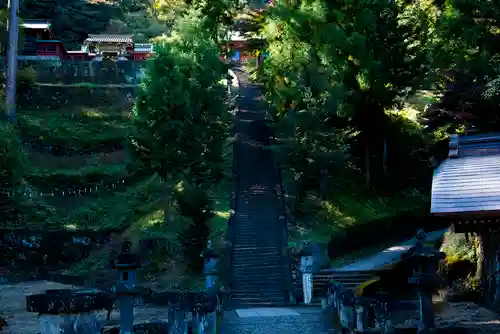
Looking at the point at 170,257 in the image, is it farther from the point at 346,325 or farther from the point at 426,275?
the point at 426,275

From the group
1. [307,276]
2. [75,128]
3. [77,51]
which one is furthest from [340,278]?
[77,51]

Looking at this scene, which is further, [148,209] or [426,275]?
[148,209]

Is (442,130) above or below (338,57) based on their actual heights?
below

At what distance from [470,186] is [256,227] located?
11.1 meters

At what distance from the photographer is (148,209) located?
28.9 metres

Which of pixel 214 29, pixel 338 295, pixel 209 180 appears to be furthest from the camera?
pixel 214 29

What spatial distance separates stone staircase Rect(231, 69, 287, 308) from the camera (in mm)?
21562

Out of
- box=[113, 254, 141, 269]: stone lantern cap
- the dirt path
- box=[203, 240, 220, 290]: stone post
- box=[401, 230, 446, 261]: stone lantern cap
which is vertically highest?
box=[401, 230, 446, 261]: stone lantern cap

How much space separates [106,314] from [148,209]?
980cm

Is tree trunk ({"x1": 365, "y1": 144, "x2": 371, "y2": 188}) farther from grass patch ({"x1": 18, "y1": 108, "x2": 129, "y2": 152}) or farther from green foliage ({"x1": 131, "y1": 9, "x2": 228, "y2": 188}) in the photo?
grass patch ({"x1": 18, "y1": 108, "x2": 129, "y2": 152})

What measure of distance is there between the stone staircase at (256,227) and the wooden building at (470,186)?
7181 mm

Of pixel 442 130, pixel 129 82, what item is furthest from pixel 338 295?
pixel 129 82

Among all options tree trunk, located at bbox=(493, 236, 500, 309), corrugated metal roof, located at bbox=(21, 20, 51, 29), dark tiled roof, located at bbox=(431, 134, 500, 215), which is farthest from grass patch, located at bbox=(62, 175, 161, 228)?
corrugated metal roof, located at bbox=(21, 20, 51, 29)

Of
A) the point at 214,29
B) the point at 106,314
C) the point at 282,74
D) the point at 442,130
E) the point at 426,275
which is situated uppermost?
the point at 214,29
